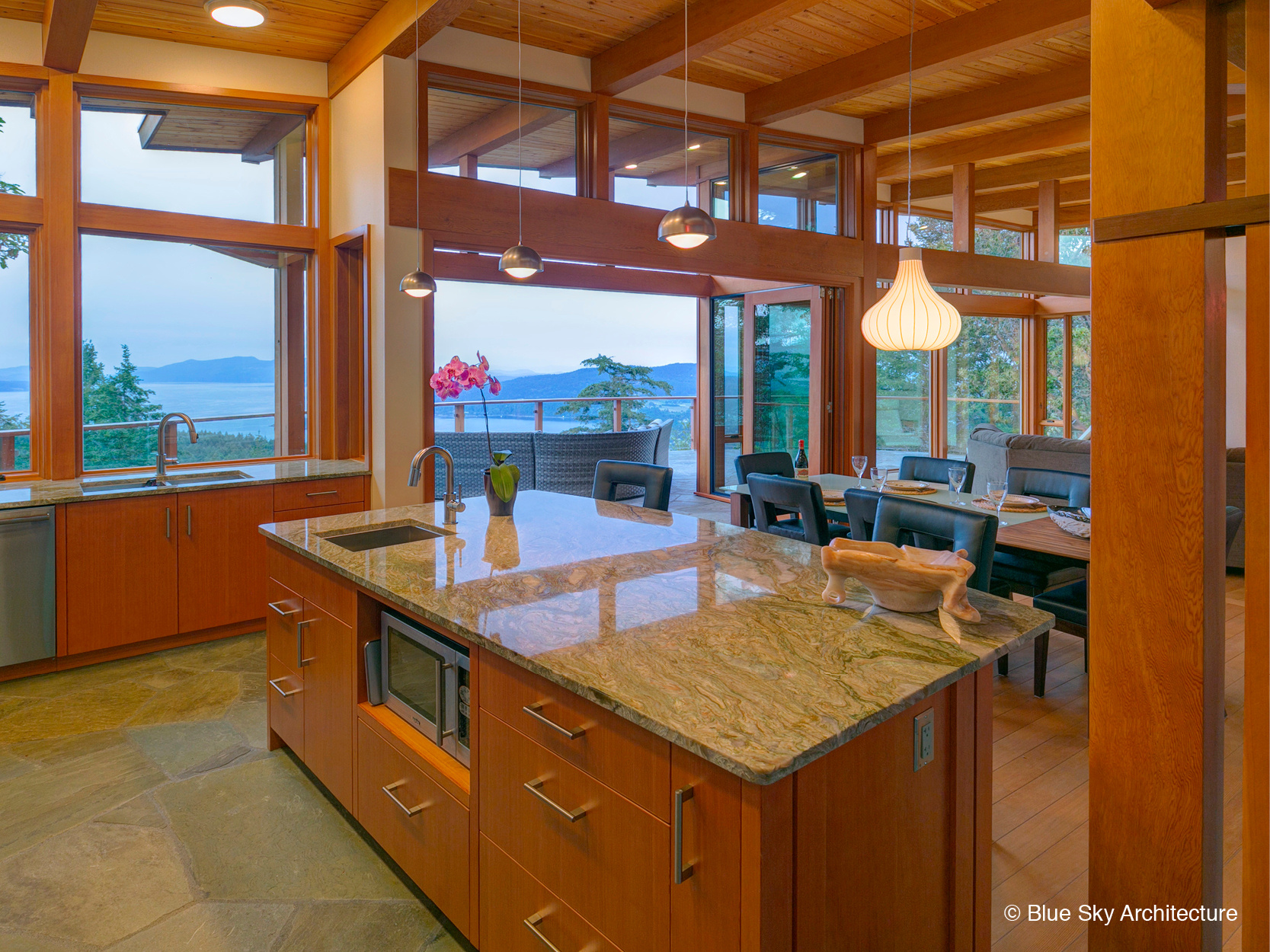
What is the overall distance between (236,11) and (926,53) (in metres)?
3.61

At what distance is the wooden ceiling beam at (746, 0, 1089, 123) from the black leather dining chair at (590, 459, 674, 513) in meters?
2.92

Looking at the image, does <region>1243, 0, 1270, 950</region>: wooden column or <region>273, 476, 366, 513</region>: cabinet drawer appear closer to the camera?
<region>1243, 0, 1270, 950</region>: wooden column

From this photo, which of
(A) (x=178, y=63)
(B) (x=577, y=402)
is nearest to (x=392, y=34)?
(A) (x=178, y=63)

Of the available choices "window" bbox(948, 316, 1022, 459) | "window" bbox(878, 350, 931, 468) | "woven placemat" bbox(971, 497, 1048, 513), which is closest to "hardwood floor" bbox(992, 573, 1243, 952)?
"woven placemat" bbox(971, 497, 1048, 513)

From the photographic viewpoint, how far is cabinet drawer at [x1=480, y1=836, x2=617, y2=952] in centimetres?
146

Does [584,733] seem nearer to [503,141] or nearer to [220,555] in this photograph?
[220,555]

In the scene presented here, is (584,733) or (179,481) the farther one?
(179,481)

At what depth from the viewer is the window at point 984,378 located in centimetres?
965

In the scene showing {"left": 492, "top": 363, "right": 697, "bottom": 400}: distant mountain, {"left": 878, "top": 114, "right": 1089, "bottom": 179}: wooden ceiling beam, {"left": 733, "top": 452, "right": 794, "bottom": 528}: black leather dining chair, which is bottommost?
{"left": 733, "top": 452, "right": 794, "bottom": 528}: black leather dining chair

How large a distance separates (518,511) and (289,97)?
319cm

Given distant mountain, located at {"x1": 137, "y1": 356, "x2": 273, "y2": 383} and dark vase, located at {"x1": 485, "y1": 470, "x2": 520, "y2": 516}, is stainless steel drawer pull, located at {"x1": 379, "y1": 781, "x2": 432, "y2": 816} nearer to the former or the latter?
dark vase, located at {"x1": 485, "y1": 470, "x2": 520, "y2": 516}

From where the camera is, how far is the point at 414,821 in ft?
6.44

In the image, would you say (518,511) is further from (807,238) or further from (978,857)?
(807,238)

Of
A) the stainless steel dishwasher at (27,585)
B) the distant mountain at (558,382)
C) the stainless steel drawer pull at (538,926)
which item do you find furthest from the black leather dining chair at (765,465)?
the distant mountain at (558,382)
